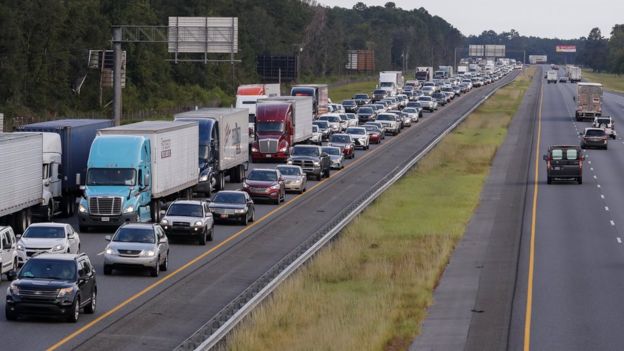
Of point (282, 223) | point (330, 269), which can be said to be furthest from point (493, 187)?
point (330, 269)

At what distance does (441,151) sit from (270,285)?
5710 centimetres

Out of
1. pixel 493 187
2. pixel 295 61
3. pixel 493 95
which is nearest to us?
pixel 493 187

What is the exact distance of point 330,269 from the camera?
40156mm

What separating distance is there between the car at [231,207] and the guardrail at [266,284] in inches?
127

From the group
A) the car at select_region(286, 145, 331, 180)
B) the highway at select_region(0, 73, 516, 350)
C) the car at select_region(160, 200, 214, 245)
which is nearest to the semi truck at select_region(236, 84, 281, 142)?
the car at select_region(286, 145, 331, 180)

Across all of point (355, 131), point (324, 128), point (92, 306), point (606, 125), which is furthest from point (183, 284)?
point (606, 125)

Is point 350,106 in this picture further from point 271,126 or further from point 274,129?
point 271,126

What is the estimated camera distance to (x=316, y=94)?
349 ft

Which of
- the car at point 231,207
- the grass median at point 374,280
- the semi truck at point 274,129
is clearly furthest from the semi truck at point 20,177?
the semi truck at point 274,129

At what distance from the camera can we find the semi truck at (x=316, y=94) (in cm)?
10319

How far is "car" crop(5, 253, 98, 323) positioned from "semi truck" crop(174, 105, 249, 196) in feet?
91.7

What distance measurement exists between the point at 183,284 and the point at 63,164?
1646cm

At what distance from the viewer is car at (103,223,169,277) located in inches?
1476

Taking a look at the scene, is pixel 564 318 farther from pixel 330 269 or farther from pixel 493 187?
pixel 493 187
